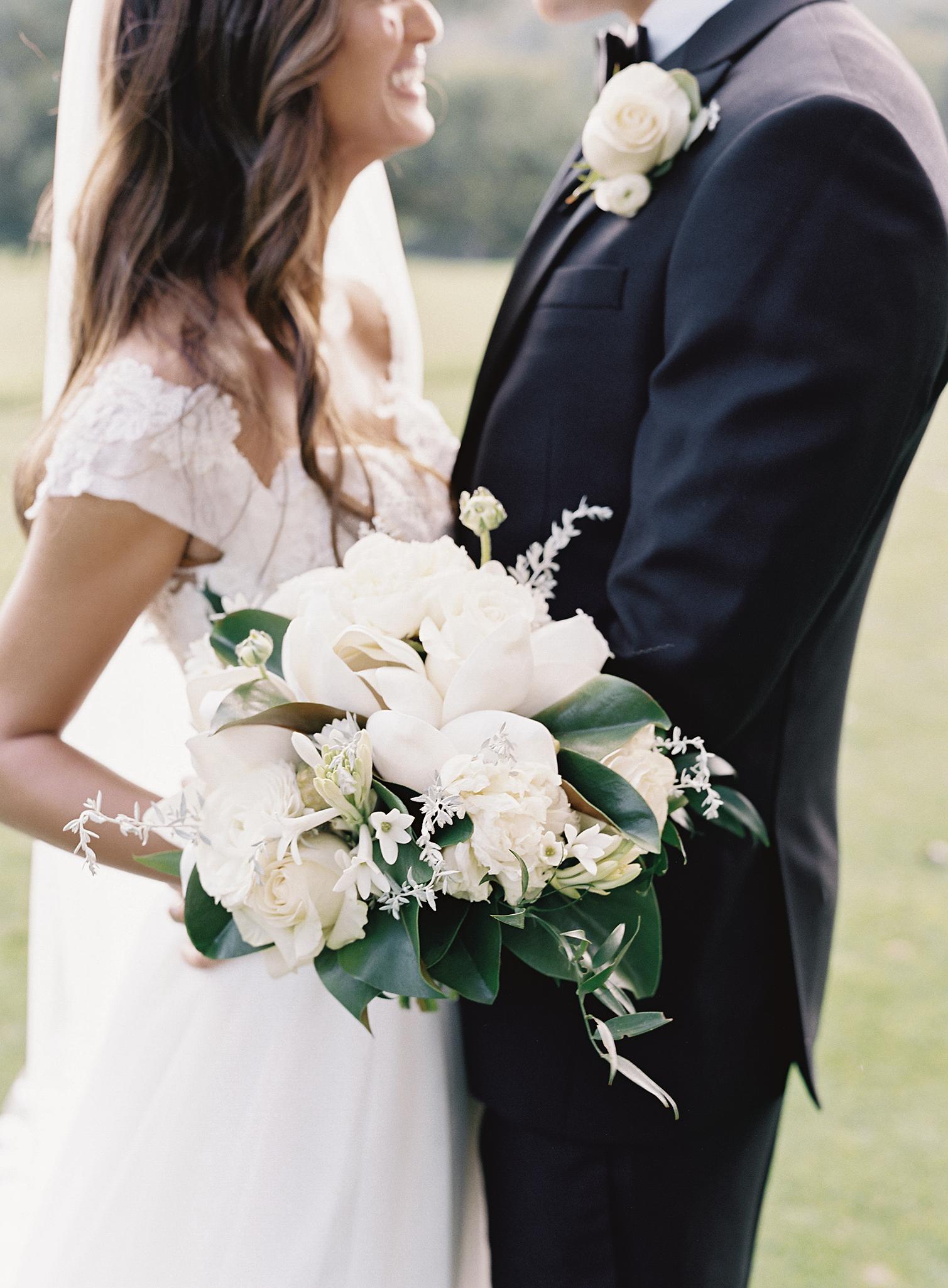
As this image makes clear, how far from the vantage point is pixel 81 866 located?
7.78ft

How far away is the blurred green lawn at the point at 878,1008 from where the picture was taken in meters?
3.13

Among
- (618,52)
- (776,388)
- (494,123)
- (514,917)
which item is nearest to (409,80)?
(618,52)

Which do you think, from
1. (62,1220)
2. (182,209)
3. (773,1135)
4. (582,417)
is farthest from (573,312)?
(62,1220)

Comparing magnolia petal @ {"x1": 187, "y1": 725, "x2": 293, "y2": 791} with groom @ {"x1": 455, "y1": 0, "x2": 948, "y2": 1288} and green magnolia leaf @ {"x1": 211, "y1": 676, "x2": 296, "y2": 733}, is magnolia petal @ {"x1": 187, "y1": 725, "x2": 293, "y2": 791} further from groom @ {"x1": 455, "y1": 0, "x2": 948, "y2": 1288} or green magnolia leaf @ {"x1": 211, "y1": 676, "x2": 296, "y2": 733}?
groom @ {"x1": 455, "y1": 0, "x2": 948, "y2": 1288}

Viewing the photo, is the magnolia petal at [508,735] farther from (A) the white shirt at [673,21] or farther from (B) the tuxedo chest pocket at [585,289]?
(A) the white shirt at [673,21]

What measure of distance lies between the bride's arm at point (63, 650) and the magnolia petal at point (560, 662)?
653 millimetres

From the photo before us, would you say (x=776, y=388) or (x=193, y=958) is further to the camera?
(x=193, y=958)

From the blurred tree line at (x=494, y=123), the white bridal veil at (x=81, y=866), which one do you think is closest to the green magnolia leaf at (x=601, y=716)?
the white bridal veil at (x=81, y=866)

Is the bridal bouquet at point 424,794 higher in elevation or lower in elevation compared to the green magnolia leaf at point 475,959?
higher

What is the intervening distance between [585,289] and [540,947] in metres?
0.92

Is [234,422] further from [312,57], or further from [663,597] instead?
[663,597]

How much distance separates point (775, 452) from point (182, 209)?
3.35ft

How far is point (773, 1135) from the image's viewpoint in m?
1.97

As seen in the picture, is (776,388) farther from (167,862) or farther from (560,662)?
(167,862)
